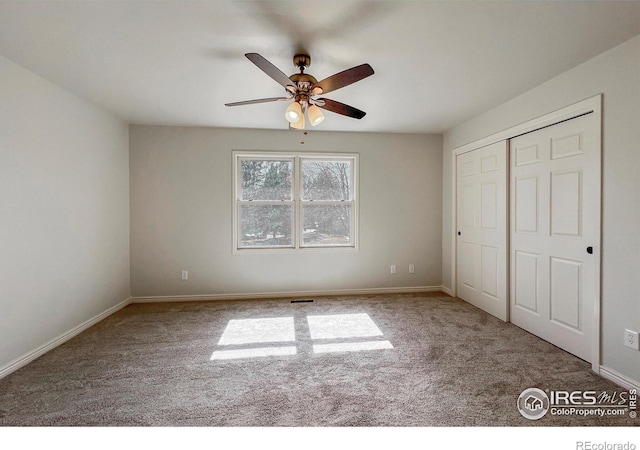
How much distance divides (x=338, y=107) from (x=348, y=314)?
7.37ft

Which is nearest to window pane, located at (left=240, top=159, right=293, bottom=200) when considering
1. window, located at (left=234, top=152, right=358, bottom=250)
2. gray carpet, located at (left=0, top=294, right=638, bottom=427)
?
window, located at (left=234, top=152, right=358, bottom=250)

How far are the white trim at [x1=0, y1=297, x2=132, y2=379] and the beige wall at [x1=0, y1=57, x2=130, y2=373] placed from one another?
0.03m

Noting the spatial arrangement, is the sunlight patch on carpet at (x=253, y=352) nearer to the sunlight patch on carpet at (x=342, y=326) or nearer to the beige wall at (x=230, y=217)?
the sunlight patch on carpet at (x=342, y=326)

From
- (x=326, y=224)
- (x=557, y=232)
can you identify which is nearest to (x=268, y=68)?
(x=326, y=224)

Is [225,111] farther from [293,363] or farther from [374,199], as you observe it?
[293,363]

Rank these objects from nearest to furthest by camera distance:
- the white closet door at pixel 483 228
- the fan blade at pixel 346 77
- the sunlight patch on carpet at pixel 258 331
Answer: the fan blade at pixel 346 77, the sunlight patch on carpet at pixel 258 331, the white closet door at pixel 483 228

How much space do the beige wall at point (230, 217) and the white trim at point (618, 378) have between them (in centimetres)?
227

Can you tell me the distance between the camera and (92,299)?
3.09 m

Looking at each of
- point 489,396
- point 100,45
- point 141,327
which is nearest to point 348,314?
point 489,396

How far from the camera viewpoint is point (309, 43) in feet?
6.35

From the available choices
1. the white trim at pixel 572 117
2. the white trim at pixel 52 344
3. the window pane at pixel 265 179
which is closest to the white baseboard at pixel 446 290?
the white trim at pixel 572 117

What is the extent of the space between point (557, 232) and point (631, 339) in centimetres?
92

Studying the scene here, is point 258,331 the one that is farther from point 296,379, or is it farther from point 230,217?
point 230,217

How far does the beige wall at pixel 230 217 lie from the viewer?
3789mm
